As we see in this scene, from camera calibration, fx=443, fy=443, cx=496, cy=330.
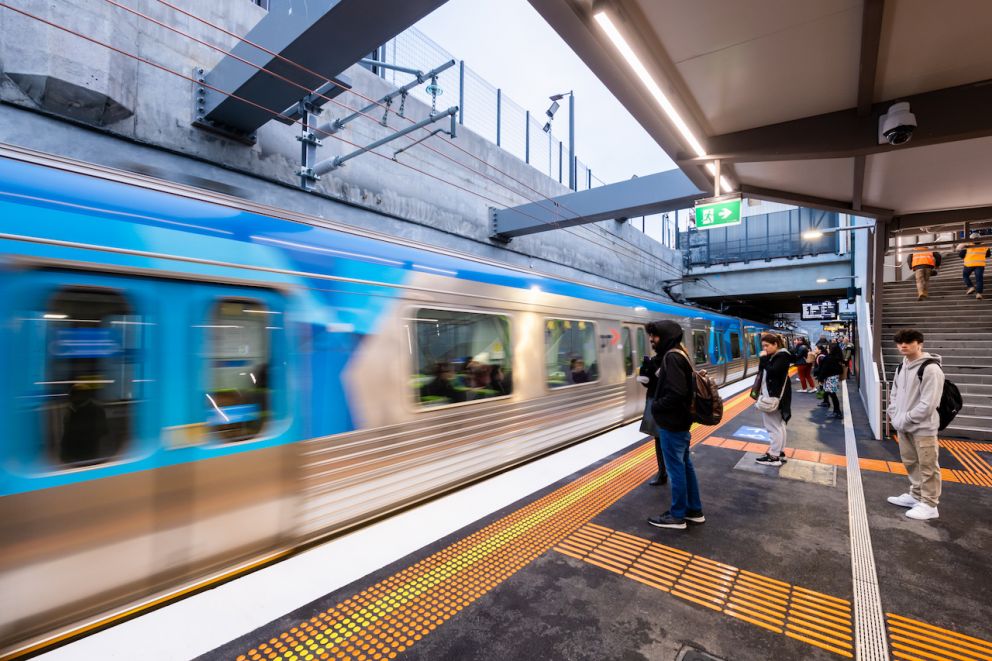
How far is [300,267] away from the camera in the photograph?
3.13 m

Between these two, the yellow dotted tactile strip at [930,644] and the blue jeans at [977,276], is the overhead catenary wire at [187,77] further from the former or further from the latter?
the blue jeans at [977,276]

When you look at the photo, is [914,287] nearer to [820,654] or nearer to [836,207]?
[836,207]

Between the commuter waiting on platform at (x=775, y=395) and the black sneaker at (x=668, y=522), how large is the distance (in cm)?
244

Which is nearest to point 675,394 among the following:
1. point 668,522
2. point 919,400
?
point 668,522

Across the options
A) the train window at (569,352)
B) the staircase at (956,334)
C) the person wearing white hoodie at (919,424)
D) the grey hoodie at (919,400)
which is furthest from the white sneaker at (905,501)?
the staircase at (956,334)

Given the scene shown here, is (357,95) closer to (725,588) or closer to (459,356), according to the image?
(459,356)

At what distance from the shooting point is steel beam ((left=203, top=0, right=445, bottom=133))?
4715 mm

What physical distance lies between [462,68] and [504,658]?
530 inches

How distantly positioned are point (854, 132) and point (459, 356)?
444cm

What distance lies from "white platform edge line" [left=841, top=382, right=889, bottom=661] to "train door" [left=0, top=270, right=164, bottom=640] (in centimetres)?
381

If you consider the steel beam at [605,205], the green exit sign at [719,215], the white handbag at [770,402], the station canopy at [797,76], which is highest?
the steel beam at [605,205]

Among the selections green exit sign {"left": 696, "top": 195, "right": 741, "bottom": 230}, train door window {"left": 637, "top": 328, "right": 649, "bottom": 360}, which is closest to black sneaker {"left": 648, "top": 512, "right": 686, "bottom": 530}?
train door window {"left": 637, "top": 328, "right": 649, "bottom": 360}

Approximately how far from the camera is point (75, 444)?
2230mm

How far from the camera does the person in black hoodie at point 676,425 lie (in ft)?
11.7
